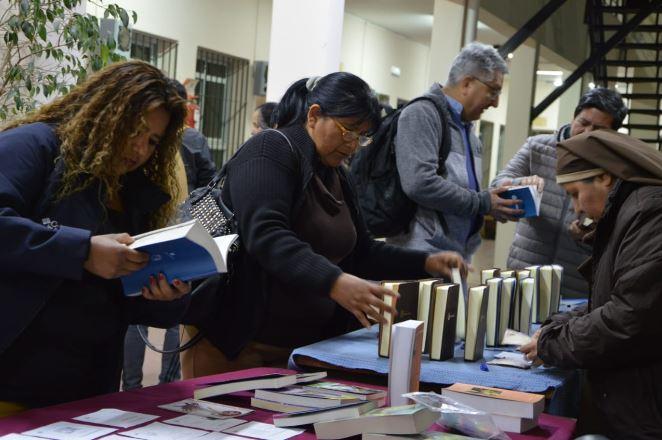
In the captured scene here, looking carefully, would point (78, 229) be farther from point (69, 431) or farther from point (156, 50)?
point (156, 50)

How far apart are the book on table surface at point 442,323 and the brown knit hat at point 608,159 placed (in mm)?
464

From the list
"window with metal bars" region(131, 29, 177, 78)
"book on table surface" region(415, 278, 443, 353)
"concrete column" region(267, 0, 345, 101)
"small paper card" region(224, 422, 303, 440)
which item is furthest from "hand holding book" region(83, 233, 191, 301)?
"window with metal bars" region(131, 29, 177, 78)

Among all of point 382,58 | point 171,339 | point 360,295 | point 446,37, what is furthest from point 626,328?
point 382,58

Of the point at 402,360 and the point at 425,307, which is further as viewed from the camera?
the point at 425,307

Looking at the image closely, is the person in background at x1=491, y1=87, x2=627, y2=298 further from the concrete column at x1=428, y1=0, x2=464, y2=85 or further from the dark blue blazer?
the concrete column at x1=428, y1=0, x2=464, y2=85

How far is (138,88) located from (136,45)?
7613mm

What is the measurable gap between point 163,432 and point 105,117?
0.73 metres

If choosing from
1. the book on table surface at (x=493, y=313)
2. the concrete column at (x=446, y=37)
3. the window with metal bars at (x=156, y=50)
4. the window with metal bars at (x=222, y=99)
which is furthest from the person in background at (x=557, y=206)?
the window with metal bars at (x=222, y=99)

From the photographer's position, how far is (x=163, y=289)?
208cm

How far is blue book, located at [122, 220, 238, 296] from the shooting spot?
1.87 metres

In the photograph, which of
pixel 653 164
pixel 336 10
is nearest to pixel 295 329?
pixel 653 164

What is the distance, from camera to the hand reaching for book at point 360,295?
7.80 feet

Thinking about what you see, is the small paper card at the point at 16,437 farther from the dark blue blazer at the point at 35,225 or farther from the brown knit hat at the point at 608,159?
the brown knit hat at the point at 608,159

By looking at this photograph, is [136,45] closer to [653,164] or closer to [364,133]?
[364,133]
